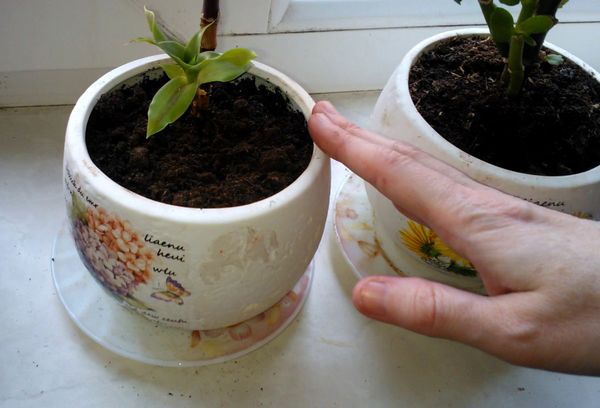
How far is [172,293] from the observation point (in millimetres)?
530

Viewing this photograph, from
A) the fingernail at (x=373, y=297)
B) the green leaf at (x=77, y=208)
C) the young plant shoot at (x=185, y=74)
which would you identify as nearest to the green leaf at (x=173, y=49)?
the young plant shoot at (x=185, y=74)

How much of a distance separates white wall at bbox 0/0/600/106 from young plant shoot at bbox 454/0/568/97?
1.02ft

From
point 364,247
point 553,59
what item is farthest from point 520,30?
point 364,247

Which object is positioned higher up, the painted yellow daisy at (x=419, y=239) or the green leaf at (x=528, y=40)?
the green leaf at (x=528, y=40)

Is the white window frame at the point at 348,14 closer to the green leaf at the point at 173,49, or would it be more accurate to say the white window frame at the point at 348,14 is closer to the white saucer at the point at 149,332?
the green leaf at the point at 173,49

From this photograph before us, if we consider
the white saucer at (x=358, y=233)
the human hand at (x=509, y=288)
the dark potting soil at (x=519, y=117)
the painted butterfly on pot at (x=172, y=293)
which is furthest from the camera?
the white saucer at (x=358, y=233)

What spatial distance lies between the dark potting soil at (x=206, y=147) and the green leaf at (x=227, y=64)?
74 mm

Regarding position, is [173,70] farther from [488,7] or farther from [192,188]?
[488,7]

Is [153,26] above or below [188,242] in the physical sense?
above

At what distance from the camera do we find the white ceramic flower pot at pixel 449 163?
583 millimetres

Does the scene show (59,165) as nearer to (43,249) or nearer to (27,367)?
(43,249)

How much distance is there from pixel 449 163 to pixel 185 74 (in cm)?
27

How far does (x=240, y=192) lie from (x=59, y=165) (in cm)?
40

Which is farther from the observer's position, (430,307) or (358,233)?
(358,233)
